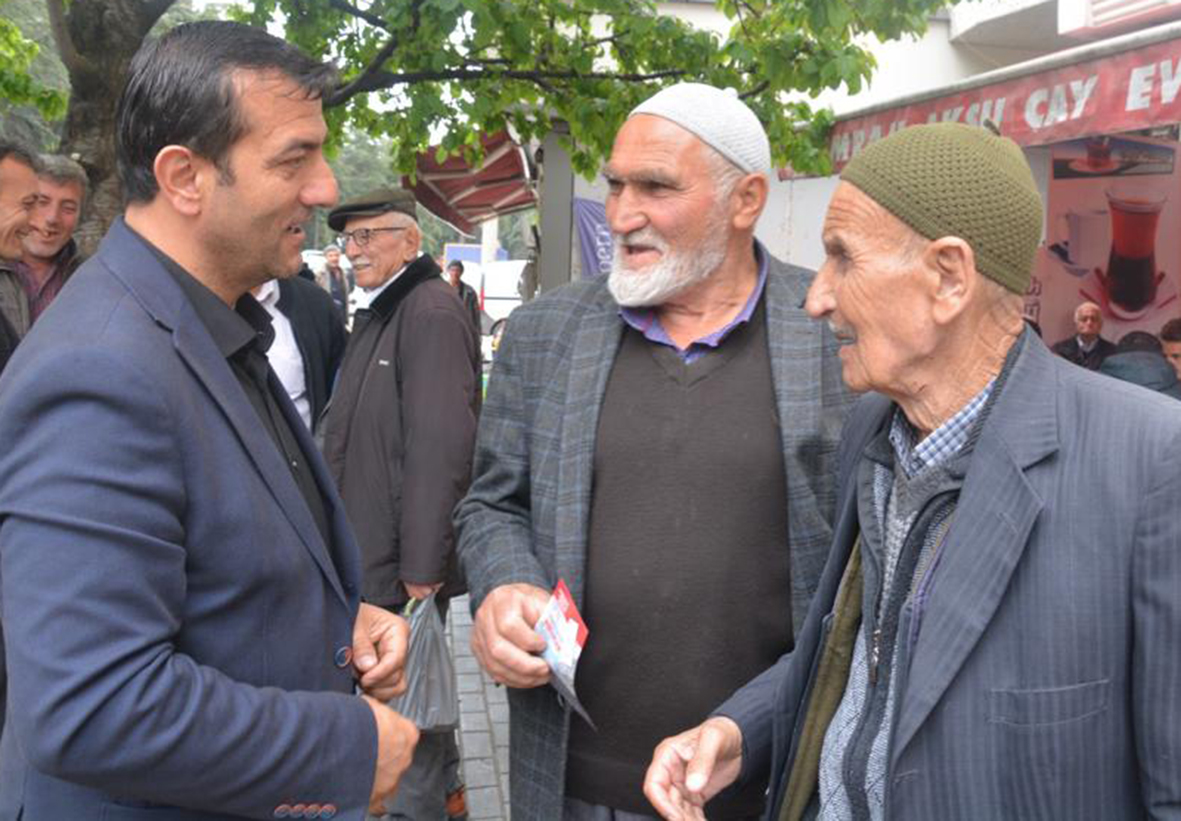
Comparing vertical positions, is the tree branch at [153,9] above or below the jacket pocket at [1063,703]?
above

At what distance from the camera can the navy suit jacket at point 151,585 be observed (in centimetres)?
138

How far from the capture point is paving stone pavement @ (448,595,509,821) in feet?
15.5

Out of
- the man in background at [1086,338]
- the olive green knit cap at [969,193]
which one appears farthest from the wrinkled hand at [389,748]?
the man in background at [1086,338]

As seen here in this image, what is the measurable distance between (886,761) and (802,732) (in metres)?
0.25

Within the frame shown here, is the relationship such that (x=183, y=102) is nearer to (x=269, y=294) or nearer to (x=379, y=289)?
(x=269, y=294)

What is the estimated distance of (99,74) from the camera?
5305mm

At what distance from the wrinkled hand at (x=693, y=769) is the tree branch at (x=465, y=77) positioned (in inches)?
169

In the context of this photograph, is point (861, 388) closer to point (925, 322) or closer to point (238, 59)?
point (925, 322)

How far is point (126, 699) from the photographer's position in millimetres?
1396

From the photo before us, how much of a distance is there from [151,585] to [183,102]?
0.76m

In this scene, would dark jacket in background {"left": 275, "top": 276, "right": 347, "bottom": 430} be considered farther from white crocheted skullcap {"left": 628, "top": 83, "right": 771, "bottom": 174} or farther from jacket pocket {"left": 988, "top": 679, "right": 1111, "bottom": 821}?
jacket pocket {"left": 988, "top": 679, "right": 1111, "bottom": 821}

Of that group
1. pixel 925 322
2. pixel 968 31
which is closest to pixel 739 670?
pixel 925 322

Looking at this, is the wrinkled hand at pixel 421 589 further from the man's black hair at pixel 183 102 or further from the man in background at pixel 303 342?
the man's black hair at pixel 183 102

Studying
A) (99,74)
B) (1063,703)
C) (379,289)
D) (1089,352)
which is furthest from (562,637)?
(1089,352)
